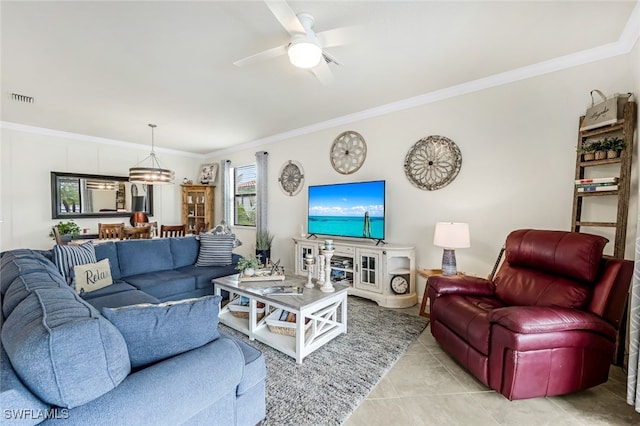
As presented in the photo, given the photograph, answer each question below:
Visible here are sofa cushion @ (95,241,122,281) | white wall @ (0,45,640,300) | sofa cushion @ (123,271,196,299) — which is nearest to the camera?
white wall @ (0,45,640,300)

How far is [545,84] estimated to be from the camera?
2.63 m

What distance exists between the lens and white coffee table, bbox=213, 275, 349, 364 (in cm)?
215

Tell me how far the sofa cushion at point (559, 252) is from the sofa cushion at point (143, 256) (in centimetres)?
377

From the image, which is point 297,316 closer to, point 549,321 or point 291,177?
point 549,321

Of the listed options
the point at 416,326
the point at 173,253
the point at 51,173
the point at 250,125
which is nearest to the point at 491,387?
the point at 416,326

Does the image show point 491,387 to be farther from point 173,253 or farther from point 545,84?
point 173,253

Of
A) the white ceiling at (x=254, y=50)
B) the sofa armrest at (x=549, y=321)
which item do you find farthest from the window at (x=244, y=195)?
the sofa armrest at (x=549, y=321)

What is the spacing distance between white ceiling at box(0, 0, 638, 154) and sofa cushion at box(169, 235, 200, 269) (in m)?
1.79

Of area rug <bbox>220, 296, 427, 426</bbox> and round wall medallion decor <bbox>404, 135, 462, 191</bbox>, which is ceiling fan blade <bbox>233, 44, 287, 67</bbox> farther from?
area rug <bbox>220, 296, 427, 426</bbox>

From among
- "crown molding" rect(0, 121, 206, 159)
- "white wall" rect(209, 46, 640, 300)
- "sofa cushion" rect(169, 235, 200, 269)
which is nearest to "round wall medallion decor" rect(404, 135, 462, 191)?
"white wall" rect(209, 46, 640, 300)

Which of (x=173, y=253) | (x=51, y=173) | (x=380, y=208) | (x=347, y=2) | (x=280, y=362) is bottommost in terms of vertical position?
(x=280, y=362)

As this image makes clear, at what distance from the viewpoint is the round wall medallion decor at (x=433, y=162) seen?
10.4 feet

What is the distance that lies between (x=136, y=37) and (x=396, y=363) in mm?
3299

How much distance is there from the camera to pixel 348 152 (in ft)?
13.4
